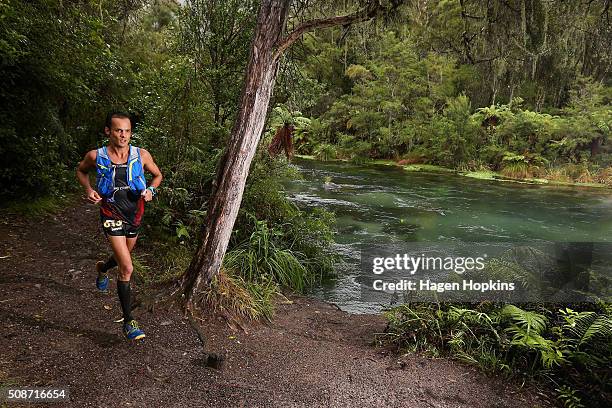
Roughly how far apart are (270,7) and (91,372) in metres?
3.70

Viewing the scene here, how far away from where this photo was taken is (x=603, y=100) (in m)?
24.2

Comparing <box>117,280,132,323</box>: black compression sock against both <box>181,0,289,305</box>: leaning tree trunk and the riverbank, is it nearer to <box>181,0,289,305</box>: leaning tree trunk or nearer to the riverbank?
<box>181,0,289,305</box>: leaning tree trunk

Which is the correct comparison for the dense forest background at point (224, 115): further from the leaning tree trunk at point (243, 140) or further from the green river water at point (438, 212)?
the green river water at point (438, 212)

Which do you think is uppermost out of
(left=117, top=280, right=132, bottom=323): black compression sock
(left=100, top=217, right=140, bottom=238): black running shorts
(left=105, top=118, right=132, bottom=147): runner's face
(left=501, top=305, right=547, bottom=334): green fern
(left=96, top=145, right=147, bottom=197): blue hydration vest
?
(left=105, top=118, right=132, bottom=147): runner's face

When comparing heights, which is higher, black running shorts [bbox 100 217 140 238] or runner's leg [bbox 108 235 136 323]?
black running shorts [bbox 100 217 140 238]

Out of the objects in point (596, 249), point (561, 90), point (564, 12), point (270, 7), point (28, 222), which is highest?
point (561, 90)

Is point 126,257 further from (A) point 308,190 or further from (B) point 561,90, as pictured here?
(B) point 561,90

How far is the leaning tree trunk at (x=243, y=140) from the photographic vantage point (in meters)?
4.29

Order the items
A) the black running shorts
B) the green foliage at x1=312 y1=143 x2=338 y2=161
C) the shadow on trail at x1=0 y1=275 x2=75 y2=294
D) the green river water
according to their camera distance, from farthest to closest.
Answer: the green foliage at x1=312 y1=143 x2=338 y2=161 → the green river water → the shadow on trail at x1=0 y1=275 x2=75 y2=294 → the black running shorts

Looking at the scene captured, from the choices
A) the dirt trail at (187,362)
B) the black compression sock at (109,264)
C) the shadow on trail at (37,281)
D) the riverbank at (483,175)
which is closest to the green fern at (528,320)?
the dirt trail at (187,362)

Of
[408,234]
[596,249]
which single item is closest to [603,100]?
[596,249]

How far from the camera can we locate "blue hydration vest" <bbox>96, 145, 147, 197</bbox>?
3.48 metres

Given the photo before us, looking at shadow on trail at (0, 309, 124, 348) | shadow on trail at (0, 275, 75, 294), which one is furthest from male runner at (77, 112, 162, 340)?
shadow on trail at (0, 275, 75, 294)

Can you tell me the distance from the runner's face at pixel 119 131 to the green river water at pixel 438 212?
14.2ft
